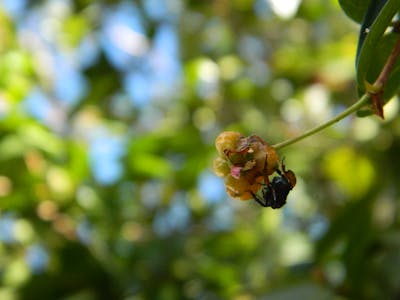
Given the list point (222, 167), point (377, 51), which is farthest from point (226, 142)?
point (377, 51)

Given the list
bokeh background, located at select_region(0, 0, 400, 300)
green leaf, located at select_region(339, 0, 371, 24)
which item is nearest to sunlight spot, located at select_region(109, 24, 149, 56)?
bokeh background, located at select_region(0, 0, 400, 300)

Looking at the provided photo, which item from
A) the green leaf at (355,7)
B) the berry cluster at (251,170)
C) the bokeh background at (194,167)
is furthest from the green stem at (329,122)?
the bokeh background at (194,167)

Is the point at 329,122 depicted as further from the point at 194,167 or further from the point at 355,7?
the point at 194,167

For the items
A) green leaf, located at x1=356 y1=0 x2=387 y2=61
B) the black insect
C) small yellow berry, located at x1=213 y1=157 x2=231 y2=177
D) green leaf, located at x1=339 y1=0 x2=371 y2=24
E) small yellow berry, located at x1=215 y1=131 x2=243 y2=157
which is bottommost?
the black insect

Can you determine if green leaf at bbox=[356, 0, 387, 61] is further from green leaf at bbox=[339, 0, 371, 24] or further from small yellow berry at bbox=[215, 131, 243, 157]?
small yellow berry at bbox=[215, 131, 243, 157]

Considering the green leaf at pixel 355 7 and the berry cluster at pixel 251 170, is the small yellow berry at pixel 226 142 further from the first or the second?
the green leaf at pixel 355 7

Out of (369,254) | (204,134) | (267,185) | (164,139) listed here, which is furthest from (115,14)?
(267,185)

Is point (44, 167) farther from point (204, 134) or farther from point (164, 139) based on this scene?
point (204, 134)
